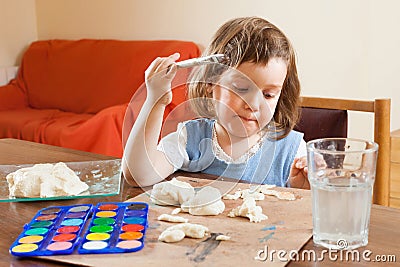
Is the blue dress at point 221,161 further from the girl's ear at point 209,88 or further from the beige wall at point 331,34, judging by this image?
the beige wall at point 331,34

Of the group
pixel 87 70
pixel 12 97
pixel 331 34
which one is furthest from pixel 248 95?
pixel 12 97

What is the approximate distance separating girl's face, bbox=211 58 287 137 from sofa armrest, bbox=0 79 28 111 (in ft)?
9.89

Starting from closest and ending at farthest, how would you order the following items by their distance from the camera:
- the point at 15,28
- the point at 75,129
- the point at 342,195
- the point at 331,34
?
1. the point at 342,195
2. the point at 331,34
3. the point at 75,129
4. the point at 15,28

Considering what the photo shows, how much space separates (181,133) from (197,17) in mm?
2383

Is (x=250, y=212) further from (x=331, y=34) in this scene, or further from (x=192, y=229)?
(x=331, y=34)

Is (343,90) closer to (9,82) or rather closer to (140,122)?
(140,122)

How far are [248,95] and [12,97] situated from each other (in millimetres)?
3190

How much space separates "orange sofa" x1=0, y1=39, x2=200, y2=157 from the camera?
3145 millimetres

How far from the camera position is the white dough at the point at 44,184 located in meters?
1.07

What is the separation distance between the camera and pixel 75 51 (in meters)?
3.91

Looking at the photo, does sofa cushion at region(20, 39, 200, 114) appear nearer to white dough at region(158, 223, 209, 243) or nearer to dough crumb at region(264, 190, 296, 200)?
dough crumb at region(264, 190, 296, 200)

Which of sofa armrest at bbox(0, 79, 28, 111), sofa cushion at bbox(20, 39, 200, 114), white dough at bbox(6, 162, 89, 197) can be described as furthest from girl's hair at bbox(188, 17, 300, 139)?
sofa armrest at bbox(0, 79, 28, 111)

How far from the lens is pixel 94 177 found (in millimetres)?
1194

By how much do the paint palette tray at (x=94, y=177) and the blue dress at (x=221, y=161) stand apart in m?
0.15
